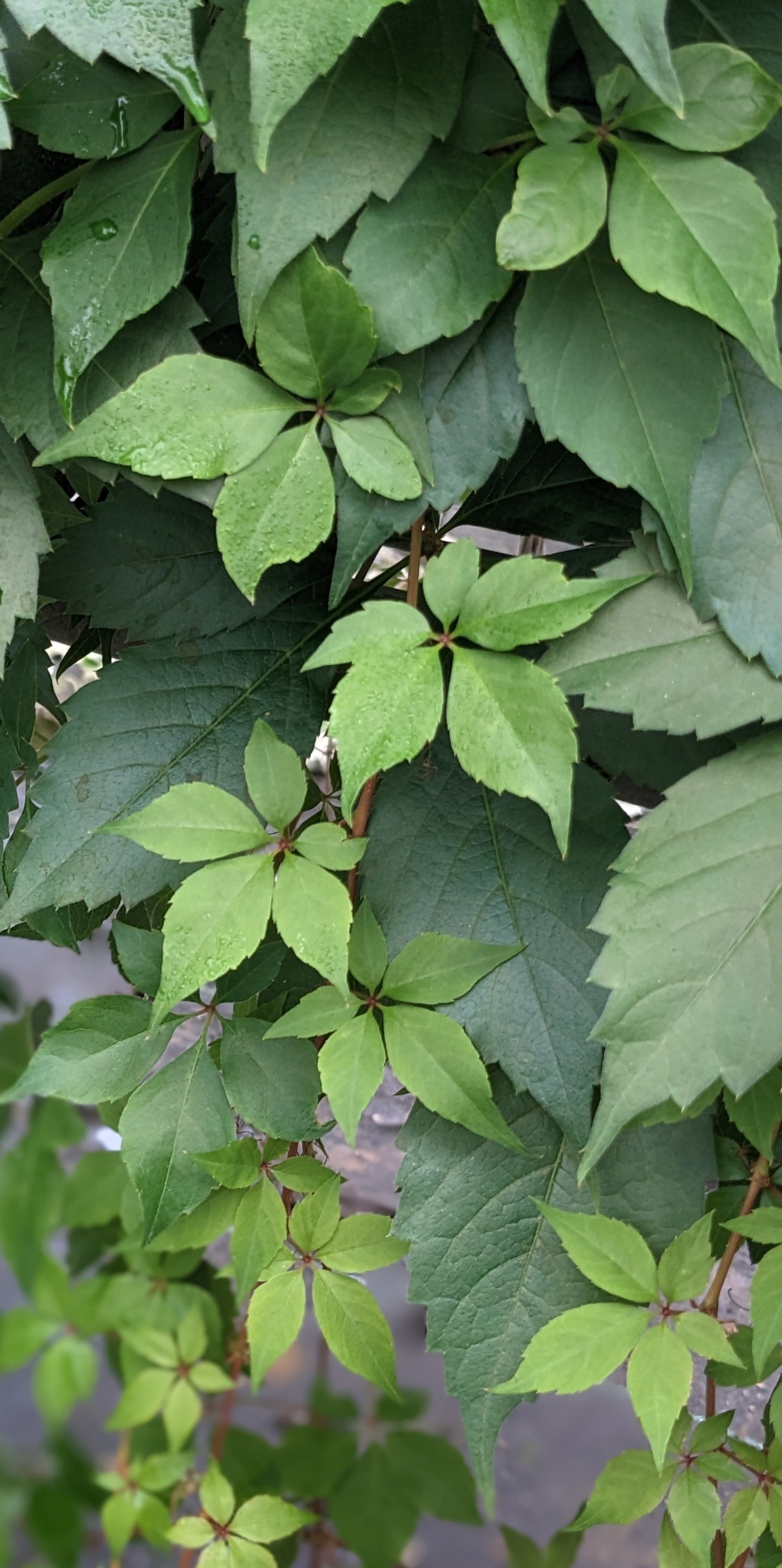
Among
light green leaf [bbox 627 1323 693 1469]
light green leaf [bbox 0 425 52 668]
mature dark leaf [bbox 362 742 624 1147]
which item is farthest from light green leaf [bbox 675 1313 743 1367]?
light green leaf [bbox 0 425 52 668]

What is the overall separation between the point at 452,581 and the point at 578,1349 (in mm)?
355

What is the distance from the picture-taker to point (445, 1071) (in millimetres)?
433

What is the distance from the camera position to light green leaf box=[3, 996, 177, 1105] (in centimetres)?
48

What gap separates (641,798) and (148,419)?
0.35 metres

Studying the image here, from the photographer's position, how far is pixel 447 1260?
461 millimetres

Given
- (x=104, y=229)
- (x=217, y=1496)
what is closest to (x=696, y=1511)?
(x=217, y=1496)

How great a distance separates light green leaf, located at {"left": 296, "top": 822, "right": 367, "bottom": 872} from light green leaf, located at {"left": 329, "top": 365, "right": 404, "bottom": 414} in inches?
6.8

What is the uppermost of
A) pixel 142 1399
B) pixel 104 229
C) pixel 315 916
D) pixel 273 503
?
pixel 104 229

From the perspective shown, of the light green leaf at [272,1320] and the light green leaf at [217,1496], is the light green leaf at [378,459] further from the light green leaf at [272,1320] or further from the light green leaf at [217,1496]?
the light green leaf at [217,1496]

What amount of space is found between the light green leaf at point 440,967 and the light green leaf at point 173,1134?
0.37ft

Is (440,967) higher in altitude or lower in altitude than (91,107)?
lower

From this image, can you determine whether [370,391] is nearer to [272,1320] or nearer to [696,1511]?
[272,1320]

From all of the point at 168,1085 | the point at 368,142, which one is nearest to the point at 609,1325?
the point at 168,1085

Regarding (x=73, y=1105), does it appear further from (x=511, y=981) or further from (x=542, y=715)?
(x=542, y=715)
